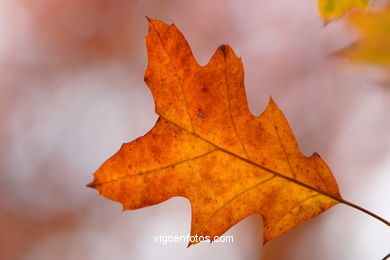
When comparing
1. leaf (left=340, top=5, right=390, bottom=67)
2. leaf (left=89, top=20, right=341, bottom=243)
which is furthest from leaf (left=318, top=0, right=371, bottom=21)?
leaf (left=340, top=5, right=390, bottom=67)

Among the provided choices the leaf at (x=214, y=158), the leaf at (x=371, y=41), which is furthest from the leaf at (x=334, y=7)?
the leaf at (x=371, y=41)

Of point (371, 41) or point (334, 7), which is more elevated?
point (334, 7)

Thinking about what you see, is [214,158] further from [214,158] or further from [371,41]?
[371,41]

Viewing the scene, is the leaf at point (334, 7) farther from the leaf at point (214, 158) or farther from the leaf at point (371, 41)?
the leaf at point (371, 41)

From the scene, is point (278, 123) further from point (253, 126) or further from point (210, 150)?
point (210, 150)

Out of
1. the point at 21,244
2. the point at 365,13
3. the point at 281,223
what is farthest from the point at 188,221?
the point at 365,13

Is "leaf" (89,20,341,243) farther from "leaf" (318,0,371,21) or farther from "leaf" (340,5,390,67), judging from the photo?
"leaf" (340,5,390,67)

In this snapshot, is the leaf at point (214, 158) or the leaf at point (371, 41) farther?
the leaf at point (214, 158)

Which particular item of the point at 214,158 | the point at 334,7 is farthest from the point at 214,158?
the point at 334,7
